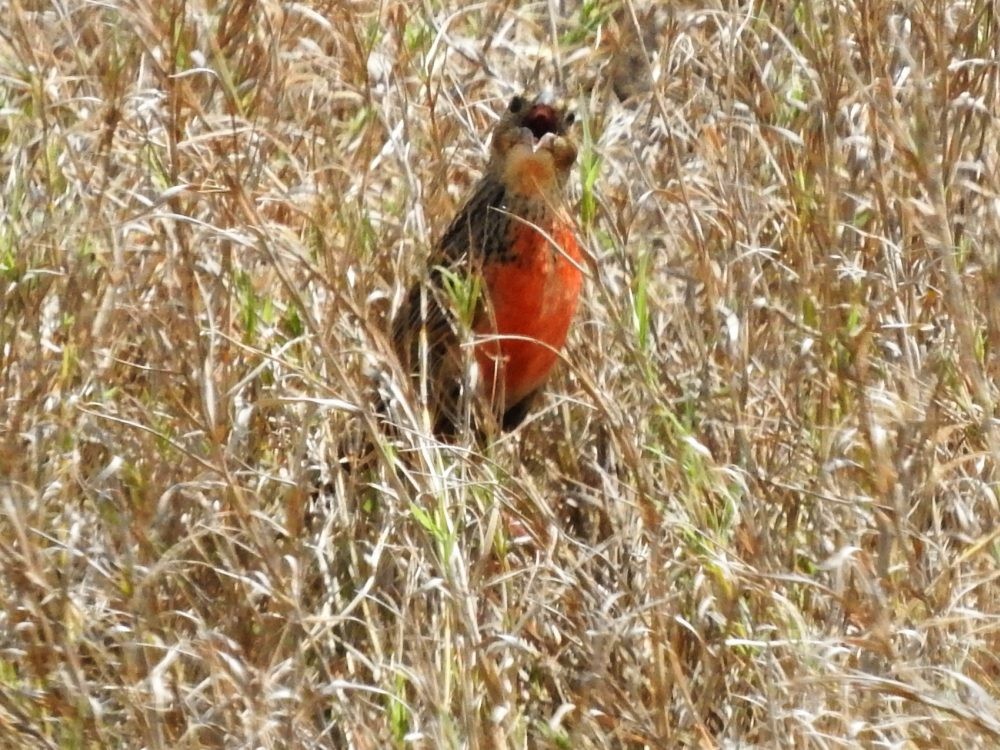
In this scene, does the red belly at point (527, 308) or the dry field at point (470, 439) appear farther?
the red belly at point (527, 308)

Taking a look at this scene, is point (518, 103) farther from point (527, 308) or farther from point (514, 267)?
point (527, 308)

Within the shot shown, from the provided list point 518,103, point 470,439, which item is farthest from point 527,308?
point 470,439

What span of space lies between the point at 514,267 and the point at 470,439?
1.14 metres

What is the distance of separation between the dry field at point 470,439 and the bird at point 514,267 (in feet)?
0.39

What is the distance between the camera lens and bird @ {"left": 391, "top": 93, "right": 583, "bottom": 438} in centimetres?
430

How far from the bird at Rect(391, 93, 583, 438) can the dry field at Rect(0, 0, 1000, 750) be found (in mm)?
119

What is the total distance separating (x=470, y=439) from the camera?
3.48 m

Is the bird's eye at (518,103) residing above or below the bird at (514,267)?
above

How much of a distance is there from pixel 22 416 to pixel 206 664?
738 mm

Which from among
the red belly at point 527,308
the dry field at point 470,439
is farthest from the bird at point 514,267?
Answer: the dry field at point 470,439

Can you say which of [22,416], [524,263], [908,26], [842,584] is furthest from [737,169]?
[22,416]

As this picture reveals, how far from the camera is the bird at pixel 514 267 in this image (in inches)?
169

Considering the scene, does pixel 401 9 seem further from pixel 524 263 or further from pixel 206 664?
pixel 206 664

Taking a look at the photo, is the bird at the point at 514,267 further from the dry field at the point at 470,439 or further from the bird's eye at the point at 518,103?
the dry field at the point at 470,439
